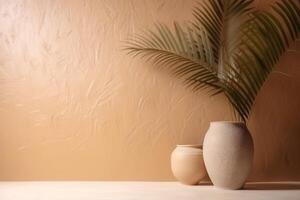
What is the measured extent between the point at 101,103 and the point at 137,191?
489 mm

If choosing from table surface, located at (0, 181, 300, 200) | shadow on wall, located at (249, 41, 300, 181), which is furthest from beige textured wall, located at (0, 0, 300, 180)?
table surface, located at (0, 181, 300, 200)

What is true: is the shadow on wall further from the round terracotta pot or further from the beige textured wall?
the round terracotta pot

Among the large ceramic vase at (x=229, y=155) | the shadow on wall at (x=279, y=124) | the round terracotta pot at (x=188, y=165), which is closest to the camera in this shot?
the large ceramic vase at (x=229, y=155)

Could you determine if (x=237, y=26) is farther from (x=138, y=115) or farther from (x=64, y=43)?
(x=64, y=43)

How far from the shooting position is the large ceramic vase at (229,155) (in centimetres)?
141

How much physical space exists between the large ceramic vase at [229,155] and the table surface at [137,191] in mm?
45

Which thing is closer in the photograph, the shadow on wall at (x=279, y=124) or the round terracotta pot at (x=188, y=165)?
the round terracotta pot at (x=188, y=165)

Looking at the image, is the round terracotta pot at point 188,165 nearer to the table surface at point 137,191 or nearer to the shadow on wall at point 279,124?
the table surface at point 137,191

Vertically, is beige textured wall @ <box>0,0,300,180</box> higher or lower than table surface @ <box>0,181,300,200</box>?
higher

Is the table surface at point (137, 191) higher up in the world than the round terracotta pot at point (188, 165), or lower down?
lower down

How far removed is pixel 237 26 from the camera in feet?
5.62

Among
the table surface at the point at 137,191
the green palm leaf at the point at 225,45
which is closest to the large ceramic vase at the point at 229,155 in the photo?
the table surface at the point at 137,191

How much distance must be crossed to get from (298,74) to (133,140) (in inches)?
31.2

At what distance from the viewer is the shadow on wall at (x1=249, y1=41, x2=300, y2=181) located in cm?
169
